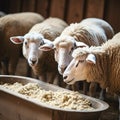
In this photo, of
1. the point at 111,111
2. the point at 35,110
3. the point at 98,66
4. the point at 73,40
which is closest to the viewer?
the point at 35,110

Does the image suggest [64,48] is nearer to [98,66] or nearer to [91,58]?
[98,66]

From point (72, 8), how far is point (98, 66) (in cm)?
426

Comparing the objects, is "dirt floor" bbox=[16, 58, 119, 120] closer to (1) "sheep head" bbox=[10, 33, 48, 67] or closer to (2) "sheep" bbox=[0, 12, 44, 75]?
(1) "sheep head" bbox=[10, 33, 48, 67]

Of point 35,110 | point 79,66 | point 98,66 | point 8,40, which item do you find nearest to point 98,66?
point 98,66

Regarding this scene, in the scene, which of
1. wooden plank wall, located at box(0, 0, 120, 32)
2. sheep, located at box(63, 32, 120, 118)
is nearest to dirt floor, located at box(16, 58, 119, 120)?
sheep, located at box(63, 32, 120, 118)

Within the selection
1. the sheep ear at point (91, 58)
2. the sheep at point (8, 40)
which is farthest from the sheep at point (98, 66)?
the sheep at point (8, 40)

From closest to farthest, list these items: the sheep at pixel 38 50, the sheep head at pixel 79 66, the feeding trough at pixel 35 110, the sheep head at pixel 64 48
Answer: the feeding trough at pixel 35 110, the sheep head at pixel 79 66, the sheep head at pixel 64 48, the sheep at pixel 38 50

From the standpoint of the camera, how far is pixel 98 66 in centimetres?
443

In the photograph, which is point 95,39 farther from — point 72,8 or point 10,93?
point 72,8

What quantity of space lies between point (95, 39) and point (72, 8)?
3.02 metres

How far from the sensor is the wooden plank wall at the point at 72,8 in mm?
7827

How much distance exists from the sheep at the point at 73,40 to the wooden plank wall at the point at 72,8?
133 cm

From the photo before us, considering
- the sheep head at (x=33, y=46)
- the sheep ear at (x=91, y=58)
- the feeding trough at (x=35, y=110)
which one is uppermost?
the sheep ear at (x=91, y=58)

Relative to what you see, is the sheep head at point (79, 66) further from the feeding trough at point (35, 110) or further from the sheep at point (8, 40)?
the sheep at point (8, 40)
